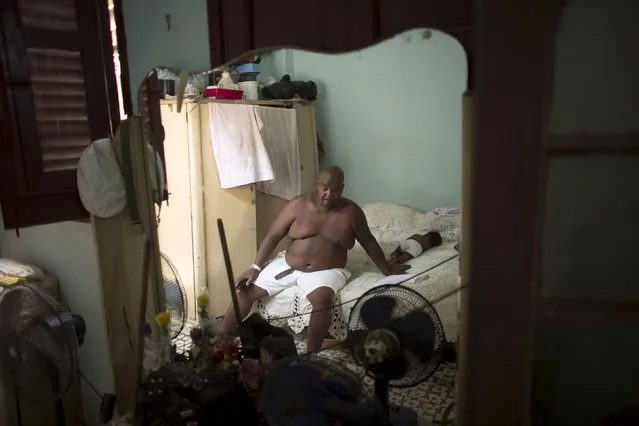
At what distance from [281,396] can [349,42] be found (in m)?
0.81

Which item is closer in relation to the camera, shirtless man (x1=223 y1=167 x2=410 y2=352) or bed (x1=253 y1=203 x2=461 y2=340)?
bed (x1=253 y1=203 x2=461 y2=340)

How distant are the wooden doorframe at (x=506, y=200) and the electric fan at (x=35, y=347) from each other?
1225 mm

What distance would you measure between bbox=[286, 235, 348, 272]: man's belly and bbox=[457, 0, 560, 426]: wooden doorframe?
0.82 m

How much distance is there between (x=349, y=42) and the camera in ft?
3.67

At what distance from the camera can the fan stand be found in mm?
1188

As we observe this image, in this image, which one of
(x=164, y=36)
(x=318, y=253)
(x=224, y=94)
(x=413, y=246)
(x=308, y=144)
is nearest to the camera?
(x=164, y=36)

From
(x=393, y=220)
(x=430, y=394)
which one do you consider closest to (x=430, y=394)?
(x=430, y=394)

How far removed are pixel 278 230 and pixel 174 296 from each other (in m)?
0.45

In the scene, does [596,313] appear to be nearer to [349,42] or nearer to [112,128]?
[349,42]

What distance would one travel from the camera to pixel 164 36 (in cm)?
149

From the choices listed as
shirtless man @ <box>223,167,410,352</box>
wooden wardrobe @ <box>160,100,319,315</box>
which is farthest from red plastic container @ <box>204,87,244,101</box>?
shirtless man @ <box>223,167,410,352</box>

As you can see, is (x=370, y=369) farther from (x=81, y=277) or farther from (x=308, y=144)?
(x=81, y=277)

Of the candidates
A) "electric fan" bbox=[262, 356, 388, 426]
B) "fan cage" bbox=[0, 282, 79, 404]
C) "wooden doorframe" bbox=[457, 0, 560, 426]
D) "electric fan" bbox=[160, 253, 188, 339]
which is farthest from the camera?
"electric fan" bbox=[160, 253, 188, 339]

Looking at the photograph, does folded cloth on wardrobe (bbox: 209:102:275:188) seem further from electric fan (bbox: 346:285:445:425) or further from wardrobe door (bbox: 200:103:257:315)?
electric fan (bbox: 346:285:445:425)
